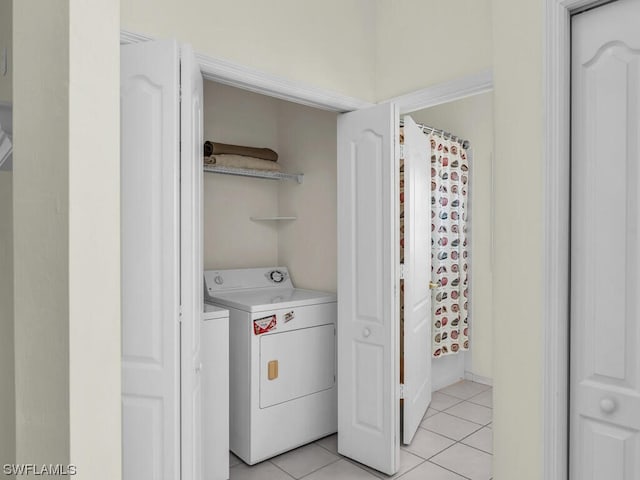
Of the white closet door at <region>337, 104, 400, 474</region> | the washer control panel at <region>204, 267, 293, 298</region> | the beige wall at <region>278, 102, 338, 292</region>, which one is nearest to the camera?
the white closet door at <region>337, 104, 400, 474</region>

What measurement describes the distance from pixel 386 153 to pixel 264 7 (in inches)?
37.9

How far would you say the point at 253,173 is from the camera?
10.7 feet

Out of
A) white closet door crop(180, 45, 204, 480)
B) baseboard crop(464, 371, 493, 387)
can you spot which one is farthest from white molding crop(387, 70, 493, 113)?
baseboard crop(464, 371, 493, 387)

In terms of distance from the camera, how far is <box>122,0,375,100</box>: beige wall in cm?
192

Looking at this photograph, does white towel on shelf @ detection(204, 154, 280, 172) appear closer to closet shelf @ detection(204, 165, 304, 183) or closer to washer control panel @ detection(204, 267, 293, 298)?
closet shelf @ detection(204, 165, 304, 183)

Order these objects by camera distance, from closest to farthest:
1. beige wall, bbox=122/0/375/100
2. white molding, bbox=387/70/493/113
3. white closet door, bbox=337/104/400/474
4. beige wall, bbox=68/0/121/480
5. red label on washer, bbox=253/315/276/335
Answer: beige wall, bbox=68/0/121/480 → beige wall, bbox=122/0/375/100 → white molding, bbox=387/70/493/113 → white closet door, bbox=337/104/400/474 → red label on washer, bbox=253/315/276/335

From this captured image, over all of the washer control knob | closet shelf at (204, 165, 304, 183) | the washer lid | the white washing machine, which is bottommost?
the white washing machine

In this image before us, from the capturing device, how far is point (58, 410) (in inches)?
29.7

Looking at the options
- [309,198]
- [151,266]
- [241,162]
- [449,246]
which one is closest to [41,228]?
[151,266]

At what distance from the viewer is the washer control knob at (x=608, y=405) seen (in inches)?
49.4

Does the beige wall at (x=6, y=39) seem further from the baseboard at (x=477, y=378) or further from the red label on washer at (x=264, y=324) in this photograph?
the baseboard at (x=477, y=378)

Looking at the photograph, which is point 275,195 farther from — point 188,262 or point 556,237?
point 556,237

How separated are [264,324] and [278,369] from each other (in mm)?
304

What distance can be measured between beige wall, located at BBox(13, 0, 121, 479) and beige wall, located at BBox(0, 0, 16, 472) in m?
0.45
